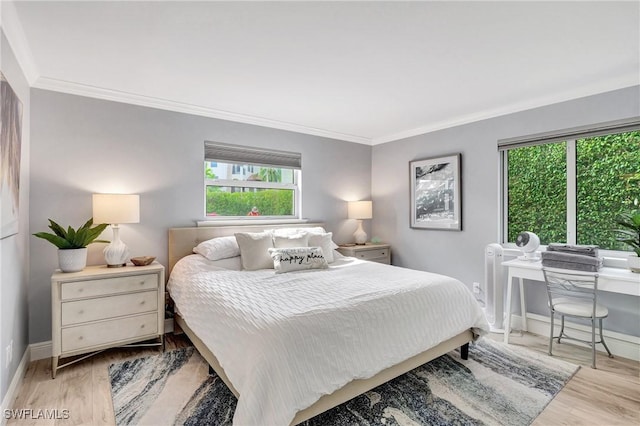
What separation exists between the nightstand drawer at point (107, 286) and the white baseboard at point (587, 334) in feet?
12.2

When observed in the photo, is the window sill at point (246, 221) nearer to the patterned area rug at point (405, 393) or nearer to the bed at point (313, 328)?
the bed at point (313, 328)

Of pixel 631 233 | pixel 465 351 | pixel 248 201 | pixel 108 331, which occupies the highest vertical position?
pixel 248 201

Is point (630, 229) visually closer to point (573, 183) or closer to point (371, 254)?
point (573, 183)

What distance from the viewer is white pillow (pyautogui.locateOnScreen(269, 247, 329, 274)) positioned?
2965 mm

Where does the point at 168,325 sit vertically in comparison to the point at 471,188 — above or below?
below

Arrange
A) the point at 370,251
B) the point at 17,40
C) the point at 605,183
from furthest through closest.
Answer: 1. the point at 370,251
2. the point at 605,183
3. the point at 17,40

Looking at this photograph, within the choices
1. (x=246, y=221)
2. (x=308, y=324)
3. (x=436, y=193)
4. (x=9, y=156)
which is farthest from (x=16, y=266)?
(x=436, y=193)

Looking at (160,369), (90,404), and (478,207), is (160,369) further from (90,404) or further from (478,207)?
(478,207)

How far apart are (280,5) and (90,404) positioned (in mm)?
2749

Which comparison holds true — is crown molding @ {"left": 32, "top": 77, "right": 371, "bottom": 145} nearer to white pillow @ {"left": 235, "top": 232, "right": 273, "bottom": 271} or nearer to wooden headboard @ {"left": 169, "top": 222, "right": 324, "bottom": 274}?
wooden headboard @ {"left": 169, "top": 222, "right": 324, "bottom": 274}

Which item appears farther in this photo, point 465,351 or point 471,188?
point 471,188

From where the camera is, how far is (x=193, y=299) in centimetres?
249

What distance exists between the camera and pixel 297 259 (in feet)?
9.95

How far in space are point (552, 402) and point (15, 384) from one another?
3.63 m
